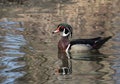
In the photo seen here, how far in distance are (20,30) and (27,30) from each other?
12.9 inches

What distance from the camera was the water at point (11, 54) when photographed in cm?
1127

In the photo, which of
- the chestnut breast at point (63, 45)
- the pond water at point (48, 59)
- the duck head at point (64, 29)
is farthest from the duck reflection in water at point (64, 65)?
the duck head at point (64, 29)

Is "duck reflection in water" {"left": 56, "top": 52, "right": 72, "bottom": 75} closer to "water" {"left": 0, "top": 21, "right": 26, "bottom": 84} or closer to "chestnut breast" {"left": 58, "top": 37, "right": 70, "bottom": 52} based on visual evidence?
"chestnut breast" {"left": 58, "top": 37, "right": 70, "bottom": 52}

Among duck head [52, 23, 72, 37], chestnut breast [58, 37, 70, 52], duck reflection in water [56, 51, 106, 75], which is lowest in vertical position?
duck reflection in water [56, 51, 106, 75]

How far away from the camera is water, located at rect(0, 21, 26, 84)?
37.0ft

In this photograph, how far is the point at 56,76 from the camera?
11305 millimetres

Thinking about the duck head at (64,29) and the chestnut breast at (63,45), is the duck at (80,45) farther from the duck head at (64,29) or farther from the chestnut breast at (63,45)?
the duck head at (64,29)

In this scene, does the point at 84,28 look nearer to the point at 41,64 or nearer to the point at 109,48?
the point at 109,48

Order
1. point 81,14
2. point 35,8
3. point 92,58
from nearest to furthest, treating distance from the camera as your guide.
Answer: point 92,58 < point 81,14 < point 35,8

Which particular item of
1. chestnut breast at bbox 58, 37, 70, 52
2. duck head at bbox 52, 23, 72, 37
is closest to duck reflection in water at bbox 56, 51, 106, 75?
chestnut breast at bbox 58, 37, 70, 52

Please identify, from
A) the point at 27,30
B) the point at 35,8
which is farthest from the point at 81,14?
the point at 27,30

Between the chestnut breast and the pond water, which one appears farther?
the chestnut breast

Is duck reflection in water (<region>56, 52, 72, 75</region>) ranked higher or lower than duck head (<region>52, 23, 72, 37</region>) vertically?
lower

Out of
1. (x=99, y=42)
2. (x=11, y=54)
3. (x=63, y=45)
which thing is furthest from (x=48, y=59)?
(x=99, y=42)
